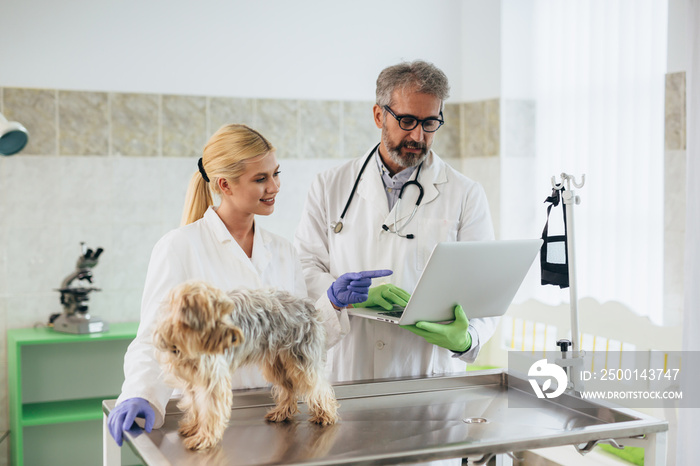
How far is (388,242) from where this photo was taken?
2338mm

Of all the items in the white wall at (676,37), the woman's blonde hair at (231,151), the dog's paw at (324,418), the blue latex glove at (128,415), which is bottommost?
the dog's paw at (324,418)

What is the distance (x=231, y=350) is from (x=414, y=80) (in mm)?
1121

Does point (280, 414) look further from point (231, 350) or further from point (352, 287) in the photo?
point (352, 287)

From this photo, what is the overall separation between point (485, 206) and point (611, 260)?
1.68m

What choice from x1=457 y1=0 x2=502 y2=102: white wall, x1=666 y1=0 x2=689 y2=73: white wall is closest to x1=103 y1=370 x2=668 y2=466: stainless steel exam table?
x1=666 y1=0 x2=689 y2=73: white wall

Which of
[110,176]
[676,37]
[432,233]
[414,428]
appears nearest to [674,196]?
[676,37]

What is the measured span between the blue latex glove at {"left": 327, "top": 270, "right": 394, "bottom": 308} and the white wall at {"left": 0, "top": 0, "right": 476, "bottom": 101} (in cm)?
253

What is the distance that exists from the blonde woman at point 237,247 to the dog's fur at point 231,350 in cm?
26

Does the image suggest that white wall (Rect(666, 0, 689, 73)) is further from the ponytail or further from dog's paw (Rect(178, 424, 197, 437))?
dog's paw (Rect(178, 424, 197, 437))

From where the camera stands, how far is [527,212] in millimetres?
4449

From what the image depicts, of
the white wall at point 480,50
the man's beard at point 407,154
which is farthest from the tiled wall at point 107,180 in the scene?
the man's beard at point 407,154

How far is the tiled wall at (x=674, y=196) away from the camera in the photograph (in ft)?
10.6

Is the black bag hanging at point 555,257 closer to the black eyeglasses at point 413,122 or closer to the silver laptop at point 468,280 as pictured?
the silver laptop at point 468,280

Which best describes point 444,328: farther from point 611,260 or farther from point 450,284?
point 611,260
